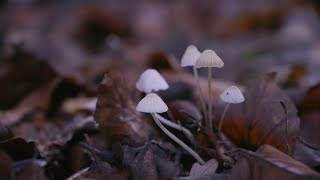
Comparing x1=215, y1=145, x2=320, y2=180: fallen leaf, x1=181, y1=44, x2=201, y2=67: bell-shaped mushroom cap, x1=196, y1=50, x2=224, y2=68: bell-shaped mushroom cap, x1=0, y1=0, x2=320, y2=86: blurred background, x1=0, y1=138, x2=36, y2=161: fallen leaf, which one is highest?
x1=196, y1=50, x2=224, y2=68: bell-shaped mushroom cap

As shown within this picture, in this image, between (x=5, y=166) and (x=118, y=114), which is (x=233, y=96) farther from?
(x=5, y=166)

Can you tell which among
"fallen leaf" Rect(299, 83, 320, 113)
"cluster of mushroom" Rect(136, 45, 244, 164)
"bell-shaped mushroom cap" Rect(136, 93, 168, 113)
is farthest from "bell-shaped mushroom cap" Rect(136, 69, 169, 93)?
"fallen leaf" Rect(299, 83, 320, 113)

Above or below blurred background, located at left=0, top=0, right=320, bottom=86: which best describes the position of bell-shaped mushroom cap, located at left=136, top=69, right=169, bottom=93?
above

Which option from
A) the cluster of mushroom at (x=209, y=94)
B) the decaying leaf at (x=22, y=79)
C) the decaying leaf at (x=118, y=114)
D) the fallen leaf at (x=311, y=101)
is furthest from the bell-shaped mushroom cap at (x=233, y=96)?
the decaying leaf at (x=22, y=79)

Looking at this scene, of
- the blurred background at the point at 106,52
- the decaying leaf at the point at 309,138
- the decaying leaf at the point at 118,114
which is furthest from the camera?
the blurred background at the point at 106,52

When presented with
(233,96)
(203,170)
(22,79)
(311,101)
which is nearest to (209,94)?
(233,96)

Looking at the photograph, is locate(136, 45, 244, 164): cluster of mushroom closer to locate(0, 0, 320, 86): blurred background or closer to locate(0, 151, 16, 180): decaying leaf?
locate(0, 151, 16, 180): decaying leaf

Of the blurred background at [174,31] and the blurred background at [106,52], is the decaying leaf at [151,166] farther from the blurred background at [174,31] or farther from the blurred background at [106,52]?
the blurred background at [174,31]

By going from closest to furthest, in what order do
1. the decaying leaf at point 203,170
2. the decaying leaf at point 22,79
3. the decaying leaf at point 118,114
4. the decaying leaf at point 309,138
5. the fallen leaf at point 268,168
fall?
the fallen leaf at point 268,168
the decaying leaf at point 203,170
the decaying leaf at point 309,138
the decaying leaf at point 118,114
the decaying leaf at point 22,79
